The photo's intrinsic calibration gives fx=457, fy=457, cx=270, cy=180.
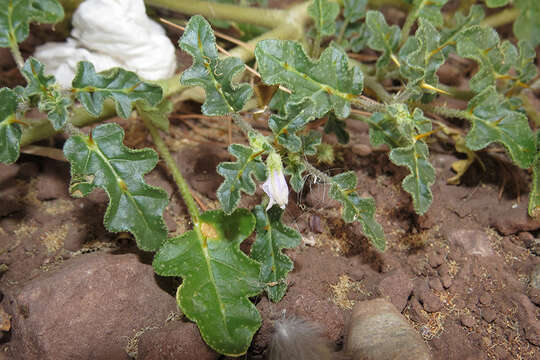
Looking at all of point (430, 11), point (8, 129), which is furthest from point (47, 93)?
point (430, 11)

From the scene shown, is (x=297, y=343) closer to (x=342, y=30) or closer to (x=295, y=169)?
(x=295, y=169)

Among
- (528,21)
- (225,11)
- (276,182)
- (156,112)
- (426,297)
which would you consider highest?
(528,21)

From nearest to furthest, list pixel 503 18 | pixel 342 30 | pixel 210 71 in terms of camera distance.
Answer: pixel 210 71
pixel 342 30
pixel 503 18

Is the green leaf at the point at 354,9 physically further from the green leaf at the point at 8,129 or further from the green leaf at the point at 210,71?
the green leaf at the point at 8,129

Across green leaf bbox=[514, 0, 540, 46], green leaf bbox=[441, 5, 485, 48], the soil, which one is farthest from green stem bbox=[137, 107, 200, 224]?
Answer: green leaf bbox=[514, 0, 540, 46]

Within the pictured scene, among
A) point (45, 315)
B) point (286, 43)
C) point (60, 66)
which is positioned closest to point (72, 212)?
point (45, 315)

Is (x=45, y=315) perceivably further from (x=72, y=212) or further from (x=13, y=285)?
(x=72, y=212)
